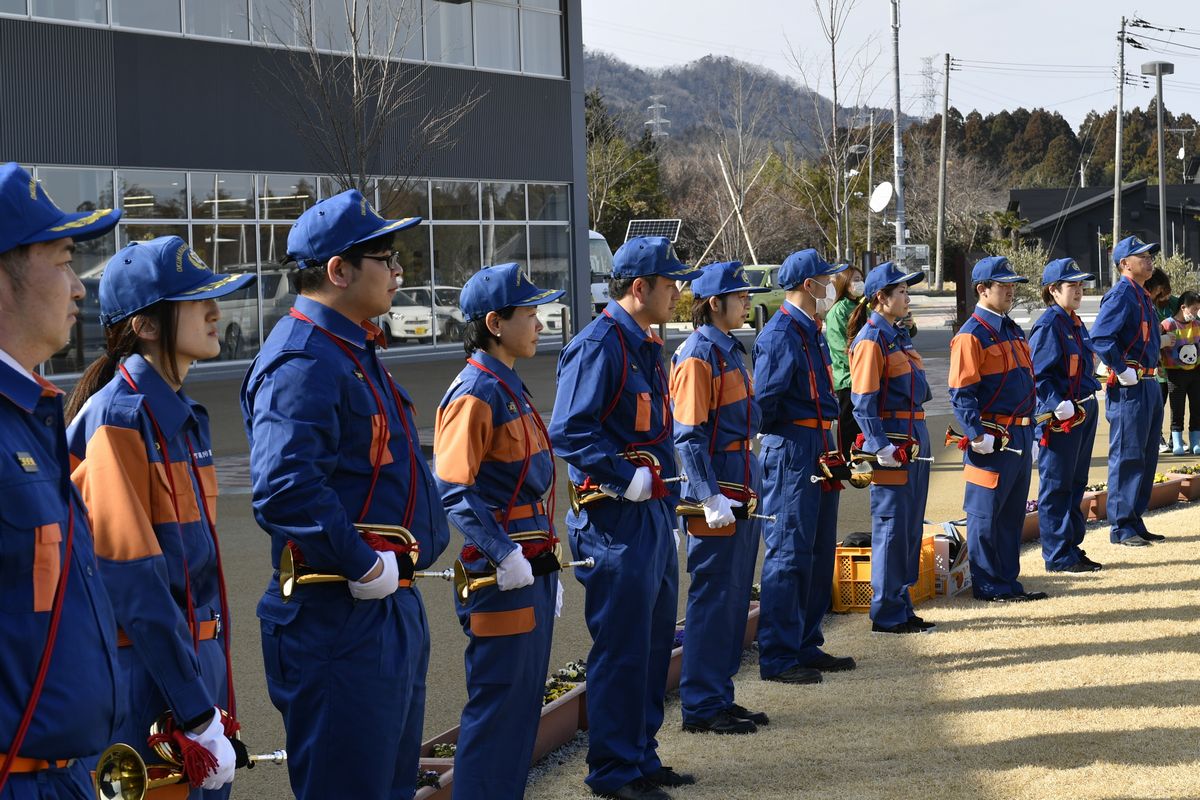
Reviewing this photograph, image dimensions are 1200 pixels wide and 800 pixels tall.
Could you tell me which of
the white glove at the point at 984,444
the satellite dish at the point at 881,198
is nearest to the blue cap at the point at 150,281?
the white glove at the point at 984,444

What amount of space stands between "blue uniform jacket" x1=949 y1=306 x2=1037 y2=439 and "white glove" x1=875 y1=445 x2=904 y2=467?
2.84 feet

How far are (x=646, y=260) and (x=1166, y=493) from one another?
8285 mm

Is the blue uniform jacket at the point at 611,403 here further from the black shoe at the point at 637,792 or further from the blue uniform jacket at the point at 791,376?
the blue uniform jacket at the point at 791,376

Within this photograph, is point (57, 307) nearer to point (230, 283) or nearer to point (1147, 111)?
point (230, 283)

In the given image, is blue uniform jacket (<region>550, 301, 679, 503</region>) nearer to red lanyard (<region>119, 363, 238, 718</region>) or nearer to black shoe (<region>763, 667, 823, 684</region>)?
black shoe (<region>763, 667, 823, 684</region>)

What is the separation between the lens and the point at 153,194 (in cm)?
2406

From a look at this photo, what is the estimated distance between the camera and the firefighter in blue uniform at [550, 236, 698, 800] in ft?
18.2

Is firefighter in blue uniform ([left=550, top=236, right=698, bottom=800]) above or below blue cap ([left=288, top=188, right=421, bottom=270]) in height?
below

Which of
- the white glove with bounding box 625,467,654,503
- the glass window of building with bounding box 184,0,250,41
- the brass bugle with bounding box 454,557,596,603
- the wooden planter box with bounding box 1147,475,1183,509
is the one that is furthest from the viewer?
the glass window of building with bounding box 184,0,250,41

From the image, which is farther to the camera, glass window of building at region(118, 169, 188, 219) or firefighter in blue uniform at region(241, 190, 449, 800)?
glass window of building at region(118, 169, 188, 219)

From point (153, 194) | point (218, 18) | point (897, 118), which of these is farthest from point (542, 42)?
point (153, 194)

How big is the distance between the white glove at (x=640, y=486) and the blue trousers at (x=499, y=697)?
71 cm

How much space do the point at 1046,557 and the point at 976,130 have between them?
355 feet

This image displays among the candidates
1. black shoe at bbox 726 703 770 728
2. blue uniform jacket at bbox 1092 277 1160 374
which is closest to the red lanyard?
black shoe at bbox 726 703 770 728
